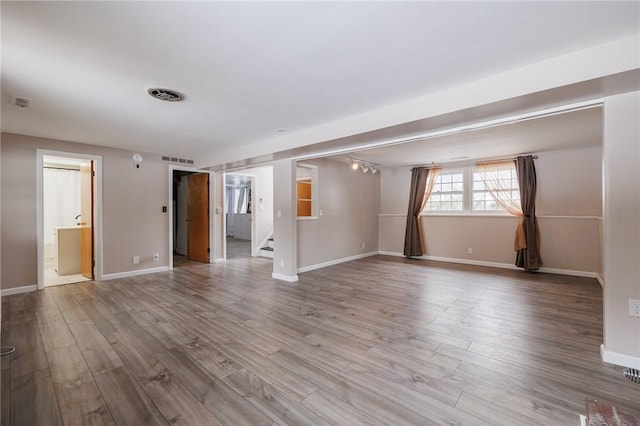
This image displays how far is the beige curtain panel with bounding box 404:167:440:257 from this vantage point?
22.7 feet

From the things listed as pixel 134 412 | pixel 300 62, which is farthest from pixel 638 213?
pixel 134 412

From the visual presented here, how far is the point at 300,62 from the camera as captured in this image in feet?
7.02

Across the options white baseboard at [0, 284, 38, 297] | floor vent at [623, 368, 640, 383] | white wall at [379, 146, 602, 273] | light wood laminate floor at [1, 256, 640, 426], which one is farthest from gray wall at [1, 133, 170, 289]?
floor vent at [623, 368, 640, 383]

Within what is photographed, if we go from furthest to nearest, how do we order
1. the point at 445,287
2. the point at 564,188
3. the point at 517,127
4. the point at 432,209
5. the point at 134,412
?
the point at 432,209 < the point at 564,188 < the point at 445,287 < the point at 517,127 < the point at 134,412

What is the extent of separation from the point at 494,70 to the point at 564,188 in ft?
15.1

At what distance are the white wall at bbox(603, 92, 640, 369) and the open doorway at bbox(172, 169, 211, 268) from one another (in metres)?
6.70

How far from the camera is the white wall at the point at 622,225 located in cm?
214

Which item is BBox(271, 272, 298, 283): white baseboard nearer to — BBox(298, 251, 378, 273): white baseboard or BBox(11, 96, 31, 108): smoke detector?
BBox(298, 251, 378, 273): white baseboard

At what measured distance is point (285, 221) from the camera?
493cm

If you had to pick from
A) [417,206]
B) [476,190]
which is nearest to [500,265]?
[476,190]

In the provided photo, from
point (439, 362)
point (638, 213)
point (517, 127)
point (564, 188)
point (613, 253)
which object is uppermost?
point (517, 127)

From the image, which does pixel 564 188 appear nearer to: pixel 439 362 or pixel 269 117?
pixel 439 362

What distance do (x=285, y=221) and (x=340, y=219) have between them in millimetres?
1948

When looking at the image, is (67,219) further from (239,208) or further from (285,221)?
(239,208)
